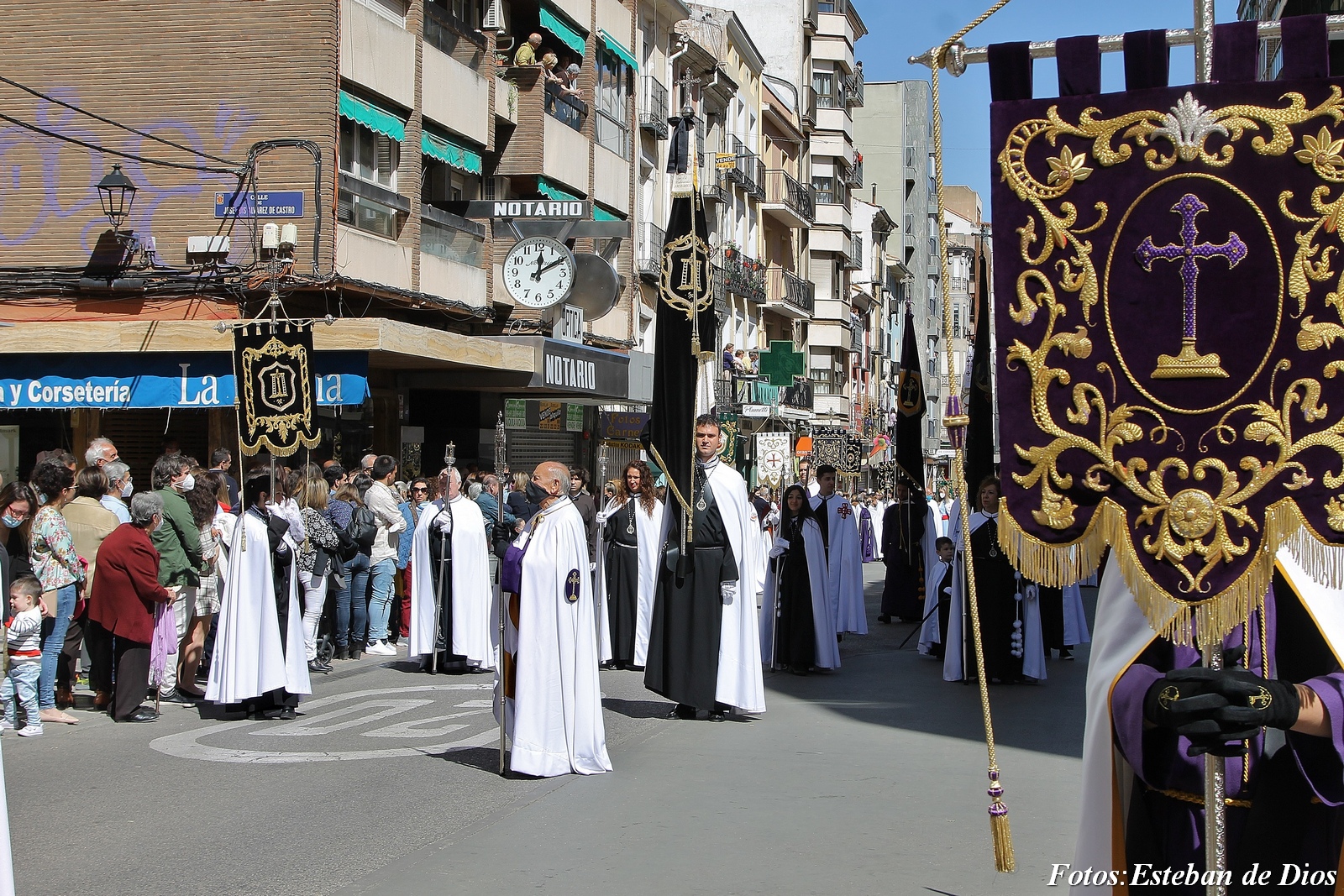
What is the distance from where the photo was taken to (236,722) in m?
10.7

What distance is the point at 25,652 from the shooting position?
9.92 m

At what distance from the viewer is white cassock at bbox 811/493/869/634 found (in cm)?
1691

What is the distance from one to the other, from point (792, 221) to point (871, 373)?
2066 centimetres

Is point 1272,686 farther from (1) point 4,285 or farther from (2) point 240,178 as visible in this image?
(1) point 4,285

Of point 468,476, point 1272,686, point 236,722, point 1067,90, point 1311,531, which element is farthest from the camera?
point 468,476

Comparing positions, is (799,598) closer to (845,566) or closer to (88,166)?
(845,566)

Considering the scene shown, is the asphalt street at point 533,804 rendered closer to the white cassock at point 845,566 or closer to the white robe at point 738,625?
the white robe at point 738,625

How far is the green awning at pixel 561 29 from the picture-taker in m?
26.7

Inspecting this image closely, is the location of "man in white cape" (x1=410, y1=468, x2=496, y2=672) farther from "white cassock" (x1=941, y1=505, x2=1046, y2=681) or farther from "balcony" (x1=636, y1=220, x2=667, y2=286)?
"balcony" (x1=636, y1=220, x2=667, y2=286)

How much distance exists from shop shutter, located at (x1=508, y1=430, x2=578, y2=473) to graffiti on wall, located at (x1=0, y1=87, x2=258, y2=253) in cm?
855

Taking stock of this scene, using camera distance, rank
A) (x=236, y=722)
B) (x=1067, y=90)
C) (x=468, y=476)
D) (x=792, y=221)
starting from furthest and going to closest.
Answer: (x=792, y=221)
(x=468, y=476)
(x=236, y=722)
(x=1067, y=90)

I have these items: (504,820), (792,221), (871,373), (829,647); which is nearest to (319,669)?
(829,647)

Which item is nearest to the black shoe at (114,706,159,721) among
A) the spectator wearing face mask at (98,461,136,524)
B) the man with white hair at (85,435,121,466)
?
the spectator wearing face mask at (98,461,136,524)

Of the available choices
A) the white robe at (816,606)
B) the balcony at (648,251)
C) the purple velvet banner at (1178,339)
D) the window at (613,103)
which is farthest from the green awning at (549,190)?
the purple velvet banner at (1178,339)
